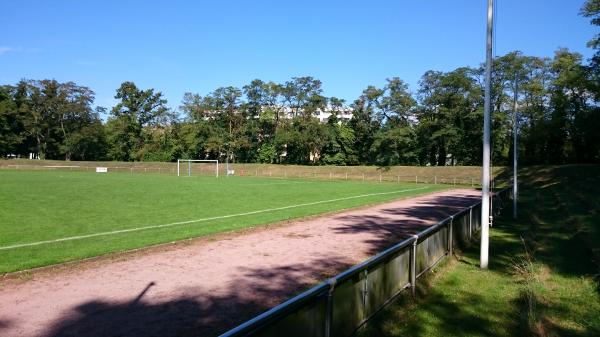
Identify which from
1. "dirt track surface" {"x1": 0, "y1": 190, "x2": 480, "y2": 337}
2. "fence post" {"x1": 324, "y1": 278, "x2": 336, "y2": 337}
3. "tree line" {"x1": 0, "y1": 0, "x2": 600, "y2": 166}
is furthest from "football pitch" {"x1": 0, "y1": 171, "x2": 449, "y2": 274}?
"tree line" {"x1": 0, "y1": 0, "x2": 600, "y2": 166}

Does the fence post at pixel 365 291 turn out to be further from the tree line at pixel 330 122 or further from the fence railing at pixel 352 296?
the tree line at pixel 330 122

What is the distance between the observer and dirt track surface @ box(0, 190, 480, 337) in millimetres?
6145

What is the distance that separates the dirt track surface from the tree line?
156ft

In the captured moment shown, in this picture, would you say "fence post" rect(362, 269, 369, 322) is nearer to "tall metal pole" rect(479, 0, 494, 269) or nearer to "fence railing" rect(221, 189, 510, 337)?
"fence railing" rect(221, 189, 510, 337)

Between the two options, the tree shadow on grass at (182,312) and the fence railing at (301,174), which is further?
the fence railing at (301,174)

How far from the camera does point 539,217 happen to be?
20234mm

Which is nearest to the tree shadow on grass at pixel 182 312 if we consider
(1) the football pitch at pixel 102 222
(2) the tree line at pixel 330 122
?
(1) the football pitch at pixel 102 222

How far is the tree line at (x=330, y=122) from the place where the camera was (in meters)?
67.8

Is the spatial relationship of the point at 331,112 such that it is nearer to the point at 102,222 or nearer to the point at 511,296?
Result: the point at 102,222

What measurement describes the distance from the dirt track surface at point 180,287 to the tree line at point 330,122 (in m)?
47.5

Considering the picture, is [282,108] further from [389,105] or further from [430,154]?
[430,154]

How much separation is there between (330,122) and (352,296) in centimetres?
8724

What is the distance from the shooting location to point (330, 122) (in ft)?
301

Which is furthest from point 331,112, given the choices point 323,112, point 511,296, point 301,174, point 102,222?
point 511,296
